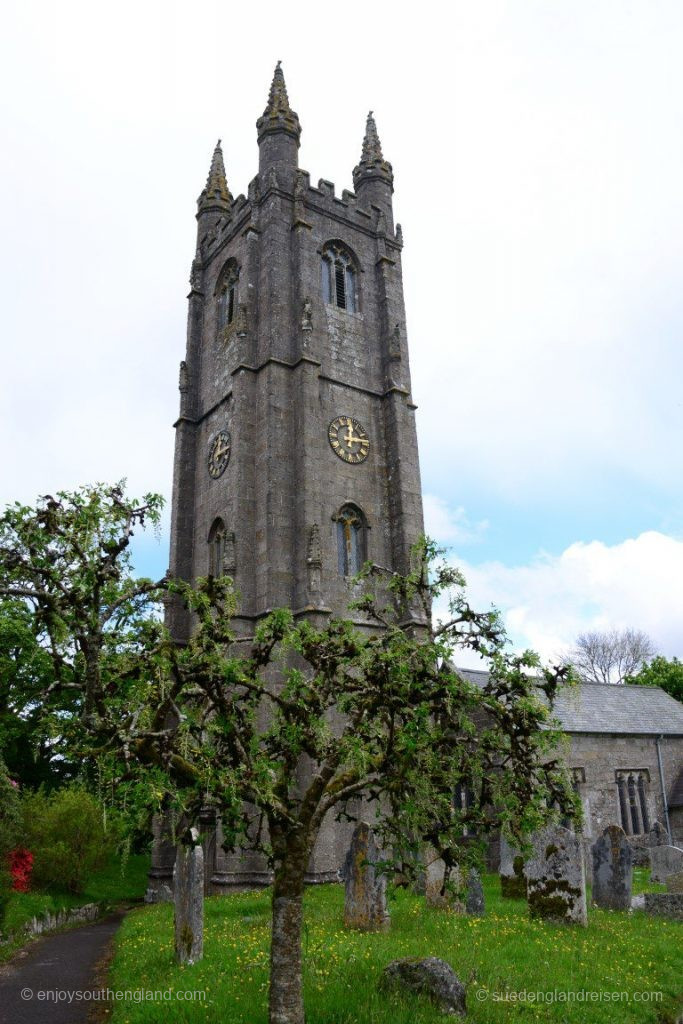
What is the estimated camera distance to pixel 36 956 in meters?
16.0

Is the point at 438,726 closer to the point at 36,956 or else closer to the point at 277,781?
the point at 277,781

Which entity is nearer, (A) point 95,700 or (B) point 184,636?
(A) point 95,700

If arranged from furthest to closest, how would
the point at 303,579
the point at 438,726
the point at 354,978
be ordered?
the point at 303,579 → the point at 354,978 → the point at 438,726

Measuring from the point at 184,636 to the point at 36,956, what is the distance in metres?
13.1

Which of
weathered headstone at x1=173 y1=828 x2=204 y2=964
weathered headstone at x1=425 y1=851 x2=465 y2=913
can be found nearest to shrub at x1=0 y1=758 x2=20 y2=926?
weathered headstone at x1=173 y1=828 x2=204 y2=964

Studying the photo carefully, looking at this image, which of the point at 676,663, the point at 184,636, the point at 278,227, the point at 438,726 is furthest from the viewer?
the point at 676,663

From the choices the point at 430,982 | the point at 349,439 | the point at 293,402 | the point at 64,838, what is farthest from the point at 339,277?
the point at 430,982

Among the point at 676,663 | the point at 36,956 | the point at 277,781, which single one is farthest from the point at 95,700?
the point at 676,663

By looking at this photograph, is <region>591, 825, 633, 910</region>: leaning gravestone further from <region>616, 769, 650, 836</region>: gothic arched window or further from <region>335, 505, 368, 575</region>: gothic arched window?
<region>616, 769, 650, 836</region>: gothic arched window

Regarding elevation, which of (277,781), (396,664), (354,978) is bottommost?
(354,978)

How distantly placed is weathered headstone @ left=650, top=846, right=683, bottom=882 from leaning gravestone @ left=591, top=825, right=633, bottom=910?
16.3ft

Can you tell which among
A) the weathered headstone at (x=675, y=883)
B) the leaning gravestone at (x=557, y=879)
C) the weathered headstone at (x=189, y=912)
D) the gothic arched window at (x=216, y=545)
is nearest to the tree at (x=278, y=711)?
the weathered headstone at (x=189, y=912)

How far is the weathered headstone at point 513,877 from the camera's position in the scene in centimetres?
1769

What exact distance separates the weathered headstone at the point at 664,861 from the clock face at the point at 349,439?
16257 mm
